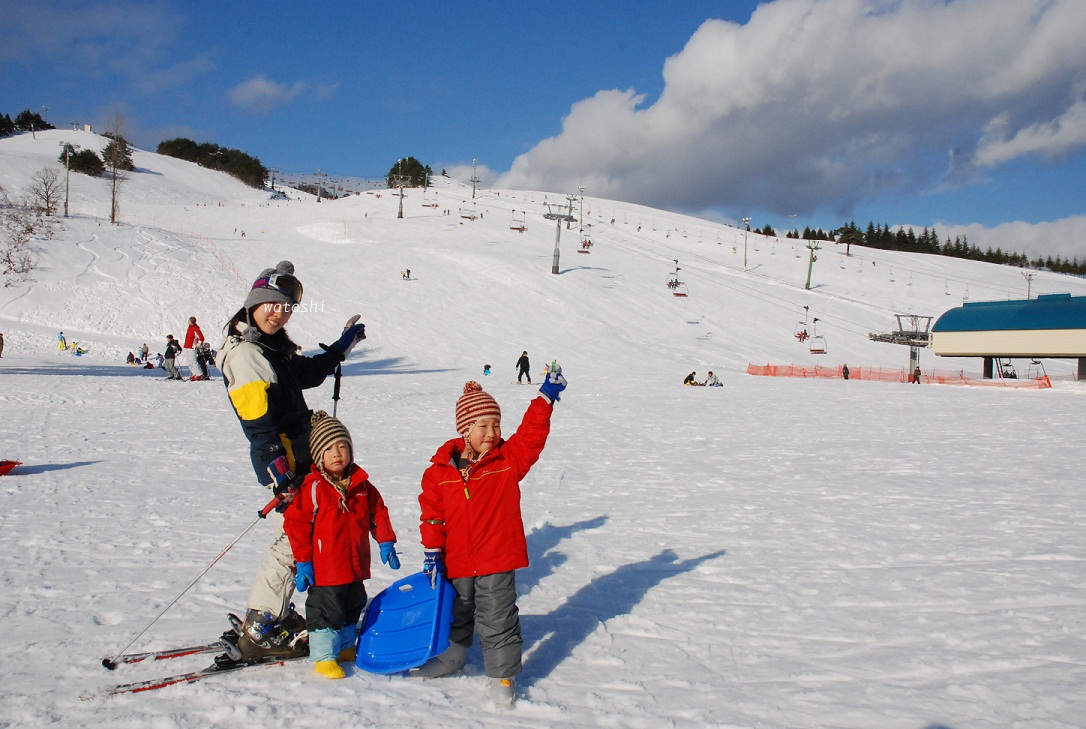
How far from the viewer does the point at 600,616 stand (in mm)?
4562

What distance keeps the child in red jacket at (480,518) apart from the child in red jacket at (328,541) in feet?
1.05

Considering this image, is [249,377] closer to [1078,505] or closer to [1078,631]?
[1078,631]

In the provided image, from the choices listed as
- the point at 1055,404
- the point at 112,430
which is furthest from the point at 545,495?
the point at 1055,404

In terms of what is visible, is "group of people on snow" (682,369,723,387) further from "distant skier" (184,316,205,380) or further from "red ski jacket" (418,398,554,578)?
"red ski jacket" (418,398,554,578)

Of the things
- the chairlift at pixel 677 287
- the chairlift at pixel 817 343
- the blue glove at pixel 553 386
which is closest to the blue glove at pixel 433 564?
the blue glove at pixel 553 386

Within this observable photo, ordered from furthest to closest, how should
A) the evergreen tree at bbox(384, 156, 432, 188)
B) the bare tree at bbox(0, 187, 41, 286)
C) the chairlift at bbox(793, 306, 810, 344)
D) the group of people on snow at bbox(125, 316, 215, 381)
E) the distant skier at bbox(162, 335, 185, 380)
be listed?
the evergreen tree at bbox(384, 156, 432, 188) → the chairlift at bbox(793, 306, 810, 344) → the bare tree at bbox(0, 187, 41, 286) → the group of people on snow at bbox(125, 316, 215, 381) → the distant skier at bbox(162, 335, 185, 380)

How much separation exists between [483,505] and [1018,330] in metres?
36.1

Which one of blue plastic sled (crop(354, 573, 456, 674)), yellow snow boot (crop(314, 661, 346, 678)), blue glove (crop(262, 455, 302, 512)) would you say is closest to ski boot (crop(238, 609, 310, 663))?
yellow snow boot (crop(314, 661, 346, 678))

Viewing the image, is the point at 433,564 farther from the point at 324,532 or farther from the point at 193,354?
the point at 193,354

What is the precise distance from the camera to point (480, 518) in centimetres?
354

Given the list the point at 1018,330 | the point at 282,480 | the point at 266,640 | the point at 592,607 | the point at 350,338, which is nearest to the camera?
the point at 282,480

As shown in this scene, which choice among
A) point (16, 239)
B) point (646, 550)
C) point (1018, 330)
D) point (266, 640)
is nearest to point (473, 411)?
point (266, 640)

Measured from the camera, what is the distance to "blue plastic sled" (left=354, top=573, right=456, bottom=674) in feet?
11.4

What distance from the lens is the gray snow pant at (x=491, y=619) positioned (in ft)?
11.1
